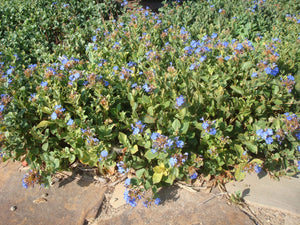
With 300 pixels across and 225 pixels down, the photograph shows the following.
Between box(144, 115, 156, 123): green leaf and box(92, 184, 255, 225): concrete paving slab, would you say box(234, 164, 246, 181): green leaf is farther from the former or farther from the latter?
box(144, 115, 156, 123): green leaf

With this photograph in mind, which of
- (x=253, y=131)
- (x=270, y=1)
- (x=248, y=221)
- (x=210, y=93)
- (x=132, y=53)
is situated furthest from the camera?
(x=270, y=1)

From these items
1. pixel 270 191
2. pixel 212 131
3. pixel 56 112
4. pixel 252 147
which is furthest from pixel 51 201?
pixel 270 191

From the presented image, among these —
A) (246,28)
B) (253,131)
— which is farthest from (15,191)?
(246,28)

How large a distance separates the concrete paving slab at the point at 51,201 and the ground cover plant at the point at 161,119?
197 millimetres

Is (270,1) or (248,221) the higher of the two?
(270,1)

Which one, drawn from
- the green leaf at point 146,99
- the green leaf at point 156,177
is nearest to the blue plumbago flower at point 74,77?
the green leaf at point 146,99

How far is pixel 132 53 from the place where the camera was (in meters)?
3.22

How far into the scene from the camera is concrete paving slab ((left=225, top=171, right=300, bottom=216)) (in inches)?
82.2

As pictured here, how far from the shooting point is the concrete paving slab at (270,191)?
6.85 feet

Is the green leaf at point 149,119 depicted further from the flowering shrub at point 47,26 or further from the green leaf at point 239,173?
the flowering shrub at point 47,26

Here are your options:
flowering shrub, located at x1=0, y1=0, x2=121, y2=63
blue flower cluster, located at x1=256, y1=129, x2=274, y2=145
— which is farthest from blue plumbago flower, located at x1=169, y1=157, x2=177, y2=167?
flowering shrub, located at x1=0, y1=0, x2=121, y2=63

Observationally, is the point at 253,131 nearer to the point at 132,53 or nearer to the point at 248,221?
the point at 248,221

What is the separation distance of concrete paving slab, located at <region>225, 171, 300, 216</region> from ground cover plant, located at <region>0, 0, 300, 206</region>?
0.31ft

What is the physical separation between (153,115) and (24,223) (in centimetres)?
142
